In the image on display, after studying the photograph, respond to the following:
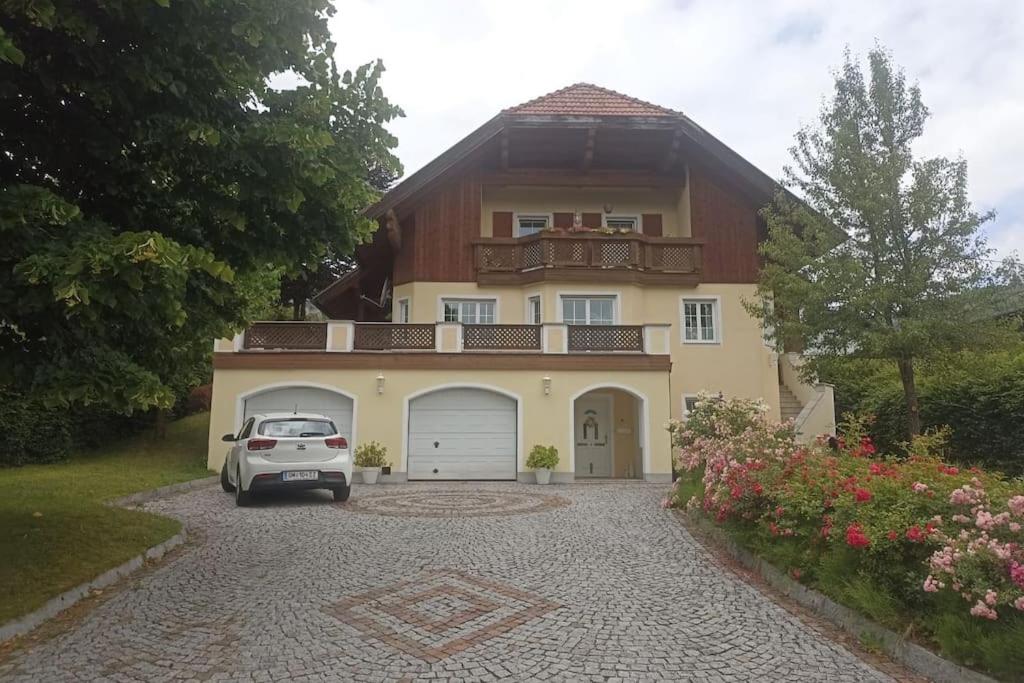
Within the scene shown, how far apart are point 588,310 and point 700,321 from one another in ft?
11.6

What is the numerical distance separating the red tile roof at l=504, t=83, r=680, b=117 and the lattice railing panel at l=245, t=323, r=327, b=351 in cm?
878

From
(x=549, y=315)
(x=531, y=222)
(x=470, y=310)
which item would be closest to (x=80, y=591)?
(x=549, y=315)

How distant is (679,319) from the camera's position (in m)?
20.0

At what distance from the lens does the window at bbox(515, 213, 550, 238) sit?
21.6 meters

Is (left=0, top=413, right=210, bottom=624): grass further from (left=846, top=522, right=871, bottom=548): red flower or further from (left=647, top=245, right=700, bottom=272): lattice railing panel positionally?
(left=647, top=245, right=700, bottom=272): lattice railing panel

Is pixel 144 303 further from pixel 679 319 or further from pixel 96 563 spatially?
pixel 679 319

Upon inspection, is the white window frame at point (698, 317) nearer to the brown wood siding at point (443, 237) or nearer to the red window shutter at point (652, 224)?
the red window shutter at point (652, 224)

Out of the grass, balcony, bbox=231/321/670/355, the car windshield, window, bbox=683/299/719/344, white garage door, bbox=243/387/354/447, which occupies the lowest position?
the grass

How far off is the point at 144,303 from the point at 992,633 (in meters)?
6.01

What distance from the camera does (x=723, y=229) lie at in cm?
2048

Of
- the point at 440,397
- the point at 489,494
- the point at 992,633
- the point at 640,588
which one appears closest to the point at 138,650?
the point at 640,588

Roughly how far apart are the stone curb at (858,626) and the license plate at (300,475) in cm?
697

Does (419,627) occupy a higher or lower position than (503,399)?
lower

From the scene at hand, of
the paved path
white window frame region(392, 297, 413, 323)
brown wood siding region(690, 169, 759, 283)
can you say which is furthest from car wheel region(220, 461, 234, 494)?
brown wood siding region(690, 169, 759, 283)
